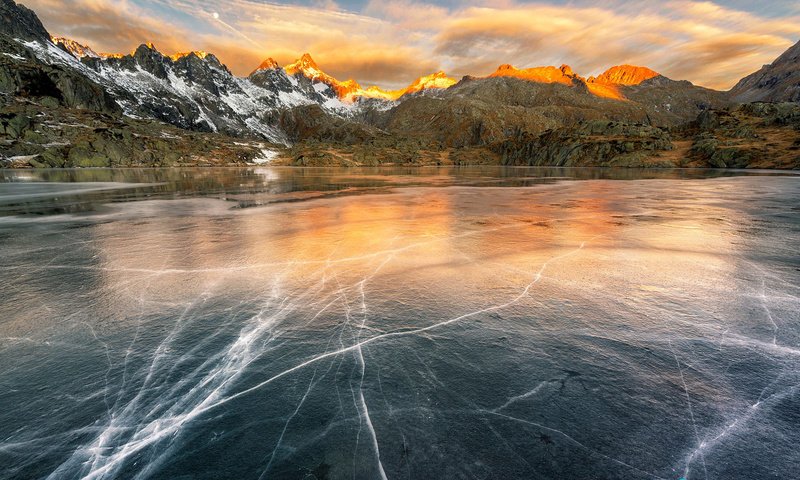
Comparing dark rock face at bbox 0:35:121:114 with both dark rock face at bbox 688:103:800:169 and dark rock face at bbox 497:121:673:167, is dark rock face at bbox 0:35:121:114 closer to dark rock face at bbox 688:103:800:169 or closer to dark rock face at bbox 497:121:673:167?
dark rock face at bbox 497:121:673:167

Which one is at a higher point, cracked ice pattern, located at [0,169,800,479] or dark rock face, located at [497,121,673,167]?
dark rock face, located at [497,121,673,167]

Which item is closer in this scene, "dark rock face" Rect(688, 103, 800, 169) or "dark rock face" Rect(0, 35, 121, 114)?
"dark rock face" Rect(688, 103, 800, 169)

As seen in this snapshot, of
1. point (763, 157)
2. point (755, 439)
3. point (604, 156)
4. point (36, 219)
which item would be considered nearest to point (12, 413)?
point (755, 439)

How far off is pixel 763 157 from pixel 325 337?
117 metres

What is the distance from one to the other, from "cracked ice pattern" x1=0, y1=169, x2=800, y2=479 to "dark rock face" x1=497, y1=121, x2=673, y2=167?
120 meters

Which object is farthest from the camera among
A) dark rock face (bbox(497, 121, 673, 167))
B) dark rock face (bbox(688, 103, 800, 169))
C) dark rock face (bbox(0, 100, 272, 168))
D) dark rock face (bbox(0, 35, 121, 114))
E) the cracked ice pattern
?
dark rock face (bbox(0, 35, 121, 114))

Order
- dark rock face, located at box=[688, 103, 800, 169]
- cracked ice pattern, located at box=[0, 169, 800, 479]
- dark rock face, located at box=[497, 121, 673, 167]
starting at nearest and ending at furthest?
1. cracked ice pattern, located at box=[0, 169, 800, 479]
2. dark rock face, located at box=[688, 103, 800, 169]
3. dark rock face, located at box=[497, 121, 673, 167]

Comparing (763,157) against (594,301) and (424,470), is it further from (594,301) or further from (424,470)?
(424,470)

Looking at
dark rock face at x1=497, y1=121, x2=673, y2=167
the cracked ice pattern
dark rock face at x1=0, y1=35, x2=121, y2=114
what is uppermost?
dark rock face at x1=0, y1=35, x2=121, y2=114

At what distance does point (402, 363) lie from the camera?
514 centimetres

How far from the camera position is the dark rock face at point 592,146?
114 metres

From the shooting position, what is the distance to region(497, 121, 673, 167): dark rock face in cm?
11431

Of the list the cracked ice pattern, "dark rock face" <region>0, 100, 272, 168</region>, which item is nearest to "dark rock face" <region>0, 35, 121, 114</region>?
"dark rock face" <region>0, 100, 272, 168</region>

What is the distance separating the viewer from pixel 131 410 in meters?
4.27
